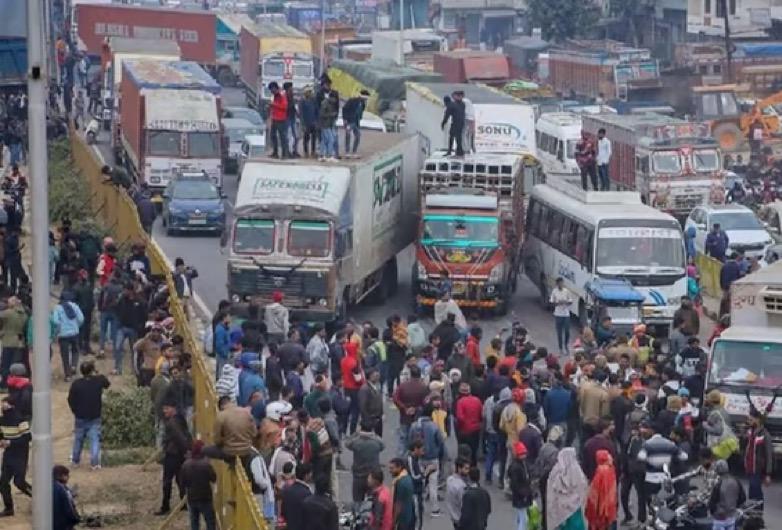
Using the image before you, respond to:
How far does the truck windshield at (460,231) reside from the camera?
38.8 meters

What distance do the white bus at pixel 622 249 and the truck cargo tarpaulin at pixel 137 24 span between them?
135ft

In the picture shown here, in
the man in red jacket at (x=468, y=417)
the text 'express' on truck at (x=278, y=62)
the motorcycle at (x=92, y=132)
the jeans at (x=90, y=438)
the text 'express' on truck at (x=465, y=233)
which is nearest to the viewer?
the jeans at (x=90, y=438)

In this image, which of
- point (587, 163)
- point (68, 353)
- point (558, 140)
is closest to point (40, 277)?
point (68, 353)

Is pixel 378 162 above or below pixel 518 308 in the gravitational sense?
above

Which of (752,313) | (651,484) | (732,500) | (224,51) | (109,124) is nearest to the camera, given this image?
(732,500)

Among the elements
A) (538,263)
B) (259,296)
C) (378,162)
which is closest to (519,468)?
(259,296)

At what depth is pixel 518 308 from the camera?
1619 inches

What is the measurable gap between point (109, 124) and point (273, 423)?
47.2 meters

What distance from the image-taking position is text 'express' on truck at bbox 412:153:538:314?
38.8 meters

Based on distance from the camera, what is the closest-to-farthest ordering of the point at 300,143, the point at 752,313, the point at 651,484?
the point at 651,484 → the point at 752,313 → the point at 300,143

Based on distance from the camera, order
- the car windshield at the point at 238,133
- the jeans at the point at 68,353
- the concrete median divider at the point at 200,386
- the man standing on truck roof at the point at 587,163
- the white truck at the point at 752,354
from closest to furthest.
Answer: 1. the concrete median divider at the point at 200,386
2. the white truck at the point at 752,354
3. the jeans at the point at 68,353
4. the man standing on truck roof at the point at 587,163
5. the car windshield at the point at 238,133

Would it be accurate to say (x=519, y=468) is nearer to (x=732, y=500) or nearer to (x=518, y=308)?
(x=732, y=500)

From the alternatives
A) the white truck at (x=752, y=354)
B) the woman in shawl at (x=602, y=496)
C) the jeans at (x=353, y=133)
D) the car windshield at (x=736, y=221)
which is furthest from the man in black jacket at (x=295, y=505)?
the car windshield at (x=736, y=221)

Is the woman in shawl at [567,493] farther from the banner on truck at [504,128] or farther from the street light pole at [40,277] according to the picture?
the banner on truck at [504,128]
